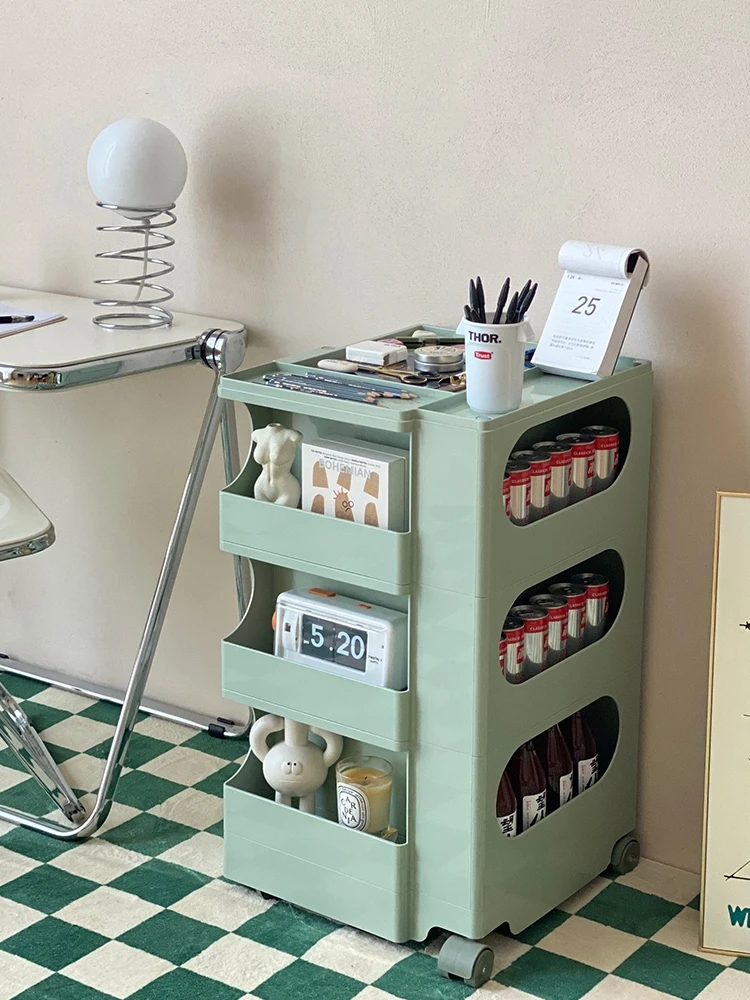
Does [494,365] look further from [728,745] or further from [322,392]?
[728,745]

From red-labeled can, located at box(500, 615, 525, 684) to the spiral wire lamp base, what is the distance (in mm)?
894

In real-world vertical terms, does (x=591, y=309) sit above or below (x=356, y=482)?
above

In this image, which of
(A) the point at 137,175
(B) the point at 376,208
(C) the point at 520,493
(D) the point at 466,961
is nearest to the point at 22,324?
(A) the point at 137,175

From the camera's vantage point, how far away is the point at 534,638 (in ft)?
6.67

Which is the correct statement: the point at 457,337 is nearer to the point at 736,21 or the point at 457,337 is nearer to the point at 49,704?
the point at 736,21

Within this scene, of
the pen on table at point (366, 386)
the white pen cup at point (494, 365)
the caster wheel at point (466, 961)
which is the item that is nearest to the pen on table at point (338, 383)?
the pen on table at point (366, 386)

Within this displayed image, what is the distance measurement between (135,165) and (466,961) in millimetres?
1381

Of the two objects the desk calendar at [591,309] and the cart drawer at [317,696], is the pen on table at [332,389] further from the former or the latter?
the cart drawer at [317,696]

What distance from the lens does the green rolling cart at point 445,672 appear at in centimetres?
189

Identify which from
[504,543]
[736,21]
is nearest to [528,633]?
[504,543]

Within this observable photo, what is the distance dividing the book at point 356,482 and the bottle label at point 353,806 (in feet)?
1.37

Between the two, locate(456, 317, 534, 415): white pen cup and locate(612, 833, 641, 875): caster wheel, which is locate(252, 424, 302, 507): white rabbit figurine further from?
locate(612, 833, 641, 875): caster wheel

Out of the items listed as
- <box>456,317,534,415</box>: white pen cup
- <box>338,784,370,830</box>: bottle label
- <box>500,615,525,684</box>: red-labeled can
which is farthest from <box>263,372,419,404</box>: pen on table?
<box>338,784,370,830</box>: bottle label

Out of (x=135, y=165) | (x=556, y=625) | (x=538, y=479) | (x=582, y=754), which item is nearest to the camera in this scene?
(x=538, y=479)
